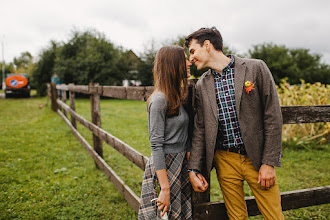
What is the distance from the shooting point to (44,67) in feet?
74.4

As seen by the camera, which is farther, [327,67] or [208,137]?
[327,67]

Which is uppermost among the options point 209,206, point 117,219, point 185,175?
point 185,175

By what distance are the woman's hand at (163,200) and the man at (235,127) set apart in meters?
0.23

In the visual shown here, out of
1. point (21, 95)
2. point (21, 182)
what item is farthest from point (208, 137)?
point (21, 95)

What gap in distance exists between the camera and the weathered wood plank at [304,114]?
2055mm

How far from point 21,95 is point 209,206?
75.7ft

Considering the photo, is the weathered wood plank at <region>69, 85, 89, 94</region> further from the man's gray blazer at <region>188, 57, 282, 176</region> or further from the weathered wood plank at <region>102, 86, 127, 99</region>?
the man's gray blazer at <region>188, 57, 282, 176</region>

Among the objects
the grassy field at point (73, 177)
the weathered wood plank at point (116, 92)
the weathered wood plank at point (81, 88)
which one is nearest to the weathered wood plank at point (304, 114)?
the grassy field at point (73, 177)

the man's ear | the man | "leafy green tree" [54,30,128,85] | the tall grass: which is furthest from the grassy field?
"leafy green tree" [54,30,128,85]

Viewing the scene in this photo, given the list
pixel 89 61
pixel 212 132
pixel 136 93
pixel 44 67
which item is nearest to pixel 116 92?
pixel 136 93

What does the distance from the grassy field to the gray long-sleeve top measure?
1630mm

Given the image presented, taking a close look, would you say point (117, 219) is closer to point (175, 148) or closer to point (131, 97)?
point (131, 97)

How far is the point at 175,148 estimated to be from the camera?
Result: 1.69 metres

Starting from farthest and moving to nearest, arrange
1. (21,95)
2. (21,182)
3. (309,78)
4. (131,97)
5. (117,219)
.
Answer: (309,78), (21,95), (21,182), (117,219), (131,97)
